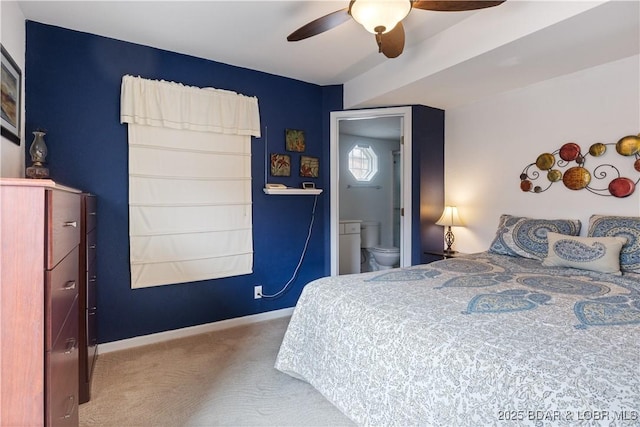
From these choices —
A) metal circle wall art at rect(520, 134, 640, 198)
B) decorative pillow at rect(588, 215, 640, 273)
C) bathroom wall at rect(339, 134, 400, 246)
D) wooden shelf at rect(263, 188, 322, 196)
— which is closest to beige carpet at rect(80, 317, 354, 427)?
wooden shelf at rect(263, 188, 322, 196)

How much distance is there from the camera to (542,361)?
1.04m

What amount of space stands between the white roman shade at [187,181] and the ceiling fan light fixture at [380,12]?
169 cm

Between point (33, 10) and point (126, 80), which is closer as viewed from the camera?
point (33, 10)

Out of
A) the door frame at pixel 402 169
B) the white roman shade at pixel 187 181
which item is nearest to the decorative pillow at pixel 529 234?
the door frame at pixel 402 169

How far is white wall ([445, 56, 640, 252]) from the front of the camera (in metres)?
2.46

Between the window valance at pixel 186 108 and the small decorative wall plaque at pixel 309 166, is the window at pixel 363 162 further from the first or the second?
the window valance at pixel 186 108

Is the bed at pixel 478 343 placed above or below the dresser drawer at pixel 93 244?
below

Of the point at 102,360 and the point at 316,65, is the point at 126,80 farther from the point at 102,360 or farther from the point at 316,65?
the point at 102,360

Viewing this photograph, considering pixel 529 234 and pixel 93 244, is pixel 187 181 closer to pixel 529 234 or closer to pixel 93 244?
pixel 93 244

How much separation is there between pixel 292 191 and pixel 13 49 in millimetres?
2142

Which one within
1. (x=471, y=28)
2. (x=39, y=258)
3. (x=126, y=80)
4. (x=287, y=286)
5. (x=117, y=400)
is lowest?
(x=117, y=400)

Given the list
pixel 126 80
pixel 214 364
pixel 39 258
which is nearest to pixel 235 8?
pixel 126 80

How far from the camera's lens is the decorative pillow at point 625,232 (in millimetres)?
2084

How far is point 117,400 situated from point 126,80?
2.20 meters
